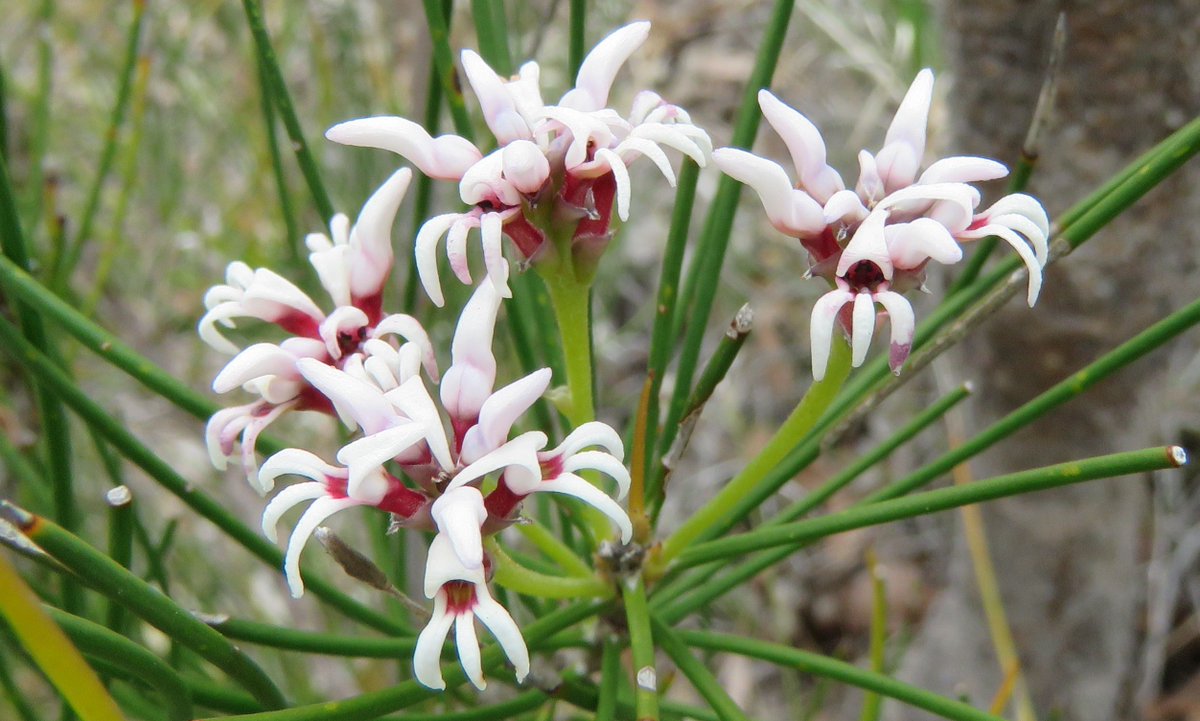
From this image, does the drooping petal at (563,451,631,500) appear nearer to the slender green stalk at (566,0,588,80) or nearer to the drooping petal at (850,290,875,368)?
the drooping petal at (850,290,875,368)

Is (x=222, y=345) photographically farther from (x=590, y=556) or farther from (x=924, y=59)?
(x=924, y=59)


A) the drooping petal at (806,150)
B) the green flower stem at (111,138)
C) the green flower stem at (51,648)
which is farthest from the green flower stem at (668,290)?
the green flower stem at (111,138)

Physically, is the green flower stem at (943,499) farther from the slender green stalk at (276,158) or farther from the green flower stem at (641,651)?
the slender green stalk at (276,158)

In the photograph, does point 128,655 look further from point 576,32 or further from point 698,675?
point 576,32

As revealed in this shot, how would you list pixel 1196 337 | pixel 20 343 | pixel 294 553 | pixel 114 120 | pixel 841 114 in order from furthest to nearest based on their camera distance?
pixel 841 114, pixel 1196 337, pixel 114 120, pixel 20 343, pixel 294 553

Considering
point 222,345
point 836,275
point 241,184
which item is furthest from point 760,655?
point 241,184

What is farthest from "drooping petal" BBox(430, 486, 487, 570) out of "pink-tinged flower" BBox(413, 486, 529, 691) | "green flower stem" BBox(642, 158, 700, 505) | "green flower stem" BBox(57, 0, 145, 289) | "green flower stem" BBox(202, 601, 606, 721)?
"green flower stem" BBox(57, 0, 145, 289)

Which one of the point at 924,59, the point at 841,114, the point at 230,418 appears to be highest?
the point at 841,114

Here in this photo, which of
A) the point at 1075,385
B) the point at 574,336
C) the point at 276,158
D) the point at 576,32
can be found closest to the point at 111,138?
the point at 276,158

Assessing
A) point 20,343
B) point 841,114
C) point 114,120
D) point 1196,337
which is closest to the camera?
point 20,343

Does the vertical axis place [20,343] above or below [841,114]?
below
